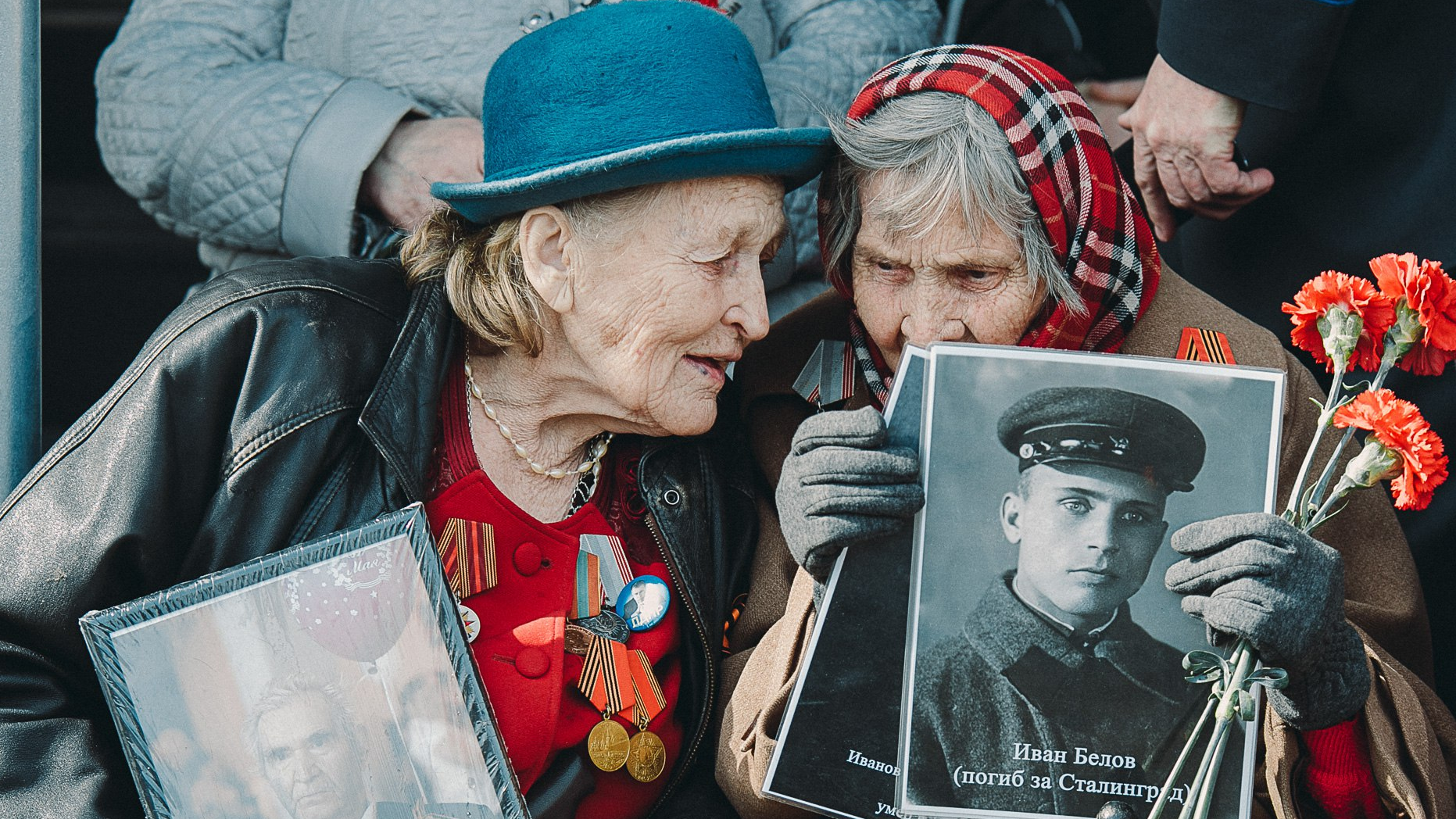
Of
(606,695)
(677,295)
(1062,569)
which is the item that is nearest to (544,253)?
(677,295)

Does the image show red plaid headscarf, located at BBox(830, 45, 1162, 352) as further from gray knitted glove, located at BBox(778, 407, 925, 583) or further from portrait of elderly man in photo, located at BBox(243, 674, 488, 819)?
portrait of elderly man in photo, located at BBox(243, 674, 488, 819)

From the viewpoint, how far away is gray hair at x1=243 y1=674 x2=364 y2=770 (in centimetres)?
176

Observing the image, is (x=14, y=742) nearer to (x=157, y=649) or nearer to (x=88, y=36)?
(x=157, y=649)

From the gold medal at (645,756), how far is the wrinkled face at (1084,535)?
0.81 meters

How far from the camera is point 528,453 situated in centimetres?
238

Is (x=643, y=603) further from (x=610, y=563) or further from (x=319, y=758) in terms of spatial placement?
(x=319, y=758)

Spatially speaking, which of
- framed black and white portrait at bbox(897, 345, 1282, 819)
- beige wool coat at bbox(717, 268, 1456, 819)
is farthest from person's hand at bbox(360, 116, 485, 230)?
framed black and white portrait at bbox(897, 345, 1282, 819)

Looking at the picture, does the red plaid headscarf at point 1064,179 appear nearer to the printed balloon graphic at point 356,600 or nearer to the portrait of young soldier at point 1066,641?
the portrait of young soldier at point 1066,641

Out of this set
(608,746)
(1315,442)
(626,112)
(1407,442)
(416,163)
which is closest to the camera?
(1407,442)

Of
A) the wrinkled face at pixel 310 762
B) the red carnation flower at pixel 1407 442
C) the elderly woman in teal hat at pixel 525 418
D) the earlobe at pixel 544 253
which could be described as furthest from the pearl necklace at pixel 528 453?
the red carnation flower at pixel 1407 442

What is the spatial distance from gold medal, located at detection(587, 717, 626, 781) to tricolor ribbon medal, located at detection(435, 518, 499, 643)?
26cm

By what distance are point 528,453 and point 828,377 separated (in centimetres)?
56

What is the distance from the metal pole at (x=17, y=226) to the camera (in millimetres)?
2191

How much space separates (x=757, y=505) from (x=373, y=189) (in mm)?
1040
